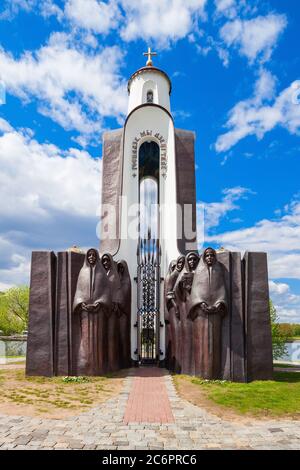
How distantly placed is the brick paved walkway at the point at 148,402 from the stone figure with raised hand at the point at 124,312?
1380 mm

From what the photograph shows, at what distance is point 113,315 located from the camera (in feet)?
34.7

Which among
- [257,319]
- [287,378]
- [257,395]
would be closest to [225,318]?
[257,319]

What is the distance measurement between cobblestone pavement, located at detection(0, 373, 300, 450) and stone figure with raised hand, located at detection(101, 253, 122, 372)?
14.1 feet

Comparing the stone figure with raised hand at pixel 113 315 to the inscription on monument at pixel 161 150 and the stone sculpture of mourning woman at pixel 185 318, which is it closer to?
the stone sculpture of mourning woman at pixel 185 318

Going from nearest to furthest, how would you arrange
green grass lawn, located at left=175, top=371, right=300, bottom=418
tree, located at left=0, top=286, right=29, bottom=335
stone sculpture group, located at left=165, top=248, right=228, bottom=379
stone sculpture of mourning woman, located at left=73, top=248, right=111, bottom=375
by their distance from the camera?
green grass lawn, located at left=175, top=371, right=300, bottom=418 → stone sculpture group, located at left=165, top=248, right=228, bottom=379 → stone sculpture of mourning woman, located at left=73, top=248, right=111, bottom=375 → tree, located at left=0, top=286, right=29, bottom=335

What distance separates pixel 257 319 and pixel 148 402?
13.9ft

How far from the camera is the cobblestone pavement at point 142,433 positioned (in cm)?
439

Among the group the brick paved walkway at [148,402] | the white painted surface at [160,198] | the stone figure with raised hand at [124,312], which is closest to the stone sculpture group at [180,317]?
the stone figure with raised hand at [124,312]

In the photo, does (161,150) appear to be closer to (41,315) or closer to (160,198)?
(160,198)

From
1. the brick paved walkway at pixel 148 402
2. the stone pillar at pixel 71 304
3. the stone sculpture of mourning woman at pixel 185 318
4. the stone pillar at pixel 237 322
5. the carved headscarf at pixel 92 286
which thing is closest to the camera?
the brick paved walkway at pixel 148 402

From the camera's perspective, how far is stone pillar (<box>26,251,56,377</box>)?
9.87 meters

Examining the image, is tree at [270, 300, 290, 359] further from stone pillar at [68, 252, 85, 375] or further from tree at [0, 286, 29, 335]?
tree at [0, 286, 29, 335]

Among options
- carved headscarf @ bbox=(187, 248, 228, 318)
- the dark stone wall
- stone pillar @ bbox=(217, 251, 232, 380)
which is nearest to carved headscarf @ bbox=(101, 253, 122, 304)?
carved headscarf @ bbox=(187, 248, 228, 318)
